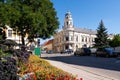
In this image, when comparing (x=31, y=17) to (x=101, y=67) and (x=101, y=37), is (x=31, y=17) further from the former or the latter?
(x=101, y=37)

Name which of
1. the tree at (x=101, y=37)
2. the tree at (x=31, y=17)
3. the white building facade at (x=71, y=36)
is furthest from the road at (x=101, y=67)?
the white building facade at (x=71, y=36)

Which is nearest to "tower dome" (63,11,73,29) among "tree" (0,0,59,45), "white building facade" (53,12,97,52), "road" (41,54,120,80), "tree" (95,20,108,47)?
"white building facade" (53,12,97,52)

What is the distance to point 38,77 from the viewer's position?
354 inches

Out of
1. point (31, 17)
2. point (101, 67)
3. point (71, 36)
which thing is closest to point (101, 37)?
point (31, 17)

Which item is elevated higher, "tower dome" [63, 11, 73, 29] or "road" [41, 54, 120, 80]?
"tower dome" [63, 11, 73, 29]

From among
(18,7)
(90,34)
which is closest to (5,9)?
(18,7)

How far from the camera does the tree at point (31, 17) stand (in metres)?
48.8

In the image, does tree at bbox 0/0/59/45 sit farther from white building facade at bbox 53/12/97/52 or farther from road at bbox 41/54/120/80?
white building facade at bbox 53/12/97/52

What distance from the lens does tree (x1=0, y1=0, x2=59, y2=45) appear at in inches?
1919

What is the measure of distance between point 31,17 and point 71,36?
81.0 metres

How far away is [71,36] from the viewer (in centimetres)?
12950

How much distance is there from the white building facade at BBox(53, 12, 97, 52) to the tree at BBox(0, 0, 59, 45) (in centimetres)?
7286

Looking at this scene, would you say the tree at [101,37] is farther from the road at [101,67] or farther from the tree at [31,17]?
the road at [101,67]

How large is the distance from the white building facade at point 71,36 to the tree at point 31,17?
7286cm
